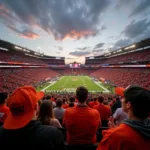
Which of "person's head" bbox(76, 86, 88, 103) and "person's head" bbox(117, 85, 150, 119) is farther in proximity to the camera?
"person's head" bbox(76, 86, 88, 103)

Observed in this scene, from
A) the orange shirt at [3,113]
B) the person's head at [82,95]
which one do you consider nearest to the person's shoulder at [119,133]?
the person's head at [82,95]

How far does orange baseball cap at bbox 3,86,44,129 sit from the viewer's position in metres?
1.74

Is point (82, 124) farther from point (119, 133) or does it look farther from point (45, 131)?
point (119, 133)

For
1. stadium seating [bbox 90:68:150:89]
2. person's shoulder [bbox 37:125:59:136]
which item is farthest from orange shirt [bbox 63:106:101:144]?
stadium seating [bbox 90:68:150:89]

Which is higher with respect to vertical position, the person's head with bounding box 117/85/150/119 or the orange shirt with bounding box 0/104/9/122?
the person's head with bounding box 117/85/150/119

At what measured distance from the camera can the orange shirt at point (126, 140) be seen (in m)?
1.43

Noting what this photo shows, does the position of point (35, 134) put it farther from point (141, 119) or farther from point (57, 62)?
point (57, 62)

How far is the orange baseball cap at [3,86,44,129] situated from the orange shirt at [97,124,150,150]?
110cm

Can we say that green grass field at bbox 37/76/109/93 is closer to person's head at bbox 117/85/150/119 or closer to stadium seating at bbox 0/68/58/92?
stadium seating at bbox 0/68/58/92

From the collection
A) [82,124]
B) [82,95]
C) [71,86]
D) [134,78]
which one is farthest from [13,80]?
[82,124]

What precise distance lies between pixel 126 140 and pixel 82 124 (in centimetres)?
155

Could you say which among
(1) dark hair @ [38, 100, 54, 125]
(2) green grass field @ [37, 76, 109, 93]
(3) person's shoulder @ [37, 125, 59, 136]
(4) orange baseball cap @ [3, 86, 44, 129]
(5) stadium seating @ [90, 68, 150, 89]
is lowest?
(2) green grass field @ [37, 76, 109, 93]

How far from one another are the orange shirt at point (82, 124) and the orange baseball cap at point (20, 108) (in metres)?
1.27

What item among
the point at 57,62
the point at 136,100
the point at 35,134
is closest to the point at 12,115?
the point at 35,134
